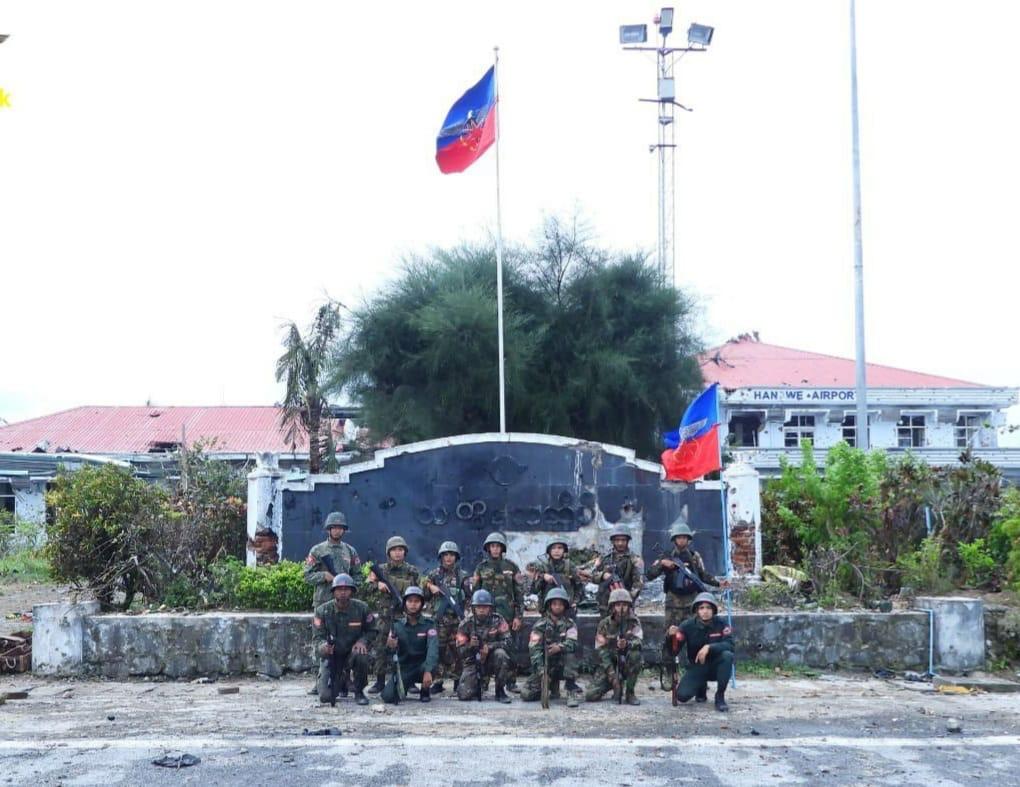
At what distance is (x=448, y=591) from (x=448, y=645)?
553 millimetres

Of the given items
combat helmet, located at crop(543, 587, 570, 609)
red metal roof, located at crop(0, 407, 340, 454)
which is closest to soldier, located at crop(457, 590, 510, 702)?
combat helmet, located at crop(543, 587, 570, 609)

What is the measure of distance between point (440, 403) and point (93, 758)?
13.3 metres

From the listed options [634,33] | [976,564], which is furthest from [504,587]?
[634,33]

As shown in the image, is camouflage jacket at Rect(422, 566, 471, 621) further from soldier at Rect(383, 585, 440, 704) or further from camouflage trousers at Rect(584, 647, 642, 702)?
camouflage trousers at Rect(584, 647, 642, 702)

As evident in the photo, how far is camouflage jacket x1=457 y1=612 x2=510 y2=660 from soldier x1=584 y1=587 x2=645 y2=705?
928mm

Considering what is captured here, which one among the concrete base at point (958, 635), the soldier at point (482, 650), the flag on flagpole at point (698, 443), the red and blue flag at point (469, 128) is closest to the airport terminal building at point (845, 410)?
the red and blue flag at point (469, 128)

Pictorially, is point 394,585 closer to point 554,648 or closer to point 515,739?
point 554,648

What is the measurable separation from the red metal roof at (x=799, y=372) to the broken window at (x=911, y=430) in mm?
1207

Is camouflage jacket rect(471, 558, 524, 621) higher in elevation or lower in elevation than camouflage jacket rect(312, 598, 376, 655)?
higher

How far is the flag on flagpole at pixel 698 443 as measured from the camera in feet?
39.7

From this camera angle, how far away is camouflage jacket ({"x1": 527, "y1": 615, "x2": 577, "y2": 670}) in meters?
10.3

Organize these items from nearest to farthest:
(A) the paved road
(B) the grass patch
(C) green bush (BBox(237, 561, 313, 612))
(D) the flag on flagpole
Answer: (A) the paved road < (C) green bush (BBox(237, 561, 313, 612)) < (D) the flag on flagpole < (B) the grass patch

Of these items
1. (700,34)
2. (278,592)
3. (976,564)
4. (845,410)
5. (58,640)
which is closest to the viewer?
(58,640)

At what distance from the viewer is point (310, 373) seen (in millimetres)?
19969
